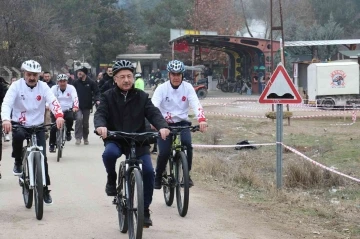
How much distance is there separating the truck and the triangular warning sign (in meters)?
27.0

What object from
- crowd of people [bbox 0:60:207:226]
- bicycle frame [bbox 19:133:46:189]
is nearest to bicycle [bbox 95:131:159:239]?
crowd of people [bbox 0:60:207:226]

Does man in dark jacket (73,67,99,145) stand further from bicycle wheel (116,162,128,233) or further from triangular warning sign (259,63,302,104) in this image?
bicycle wheel (116,162,128,233)

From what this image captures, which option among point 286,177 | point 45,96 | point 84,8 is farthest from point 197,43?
point 45,96

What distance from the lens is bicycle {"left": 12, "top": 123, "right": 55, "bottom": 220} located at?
28.5 feet

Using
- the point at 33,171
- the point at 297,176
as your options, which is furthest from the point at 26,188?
the point at 297,176

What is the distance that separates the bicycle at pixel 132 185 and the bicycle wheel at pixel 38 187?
135 centimetres

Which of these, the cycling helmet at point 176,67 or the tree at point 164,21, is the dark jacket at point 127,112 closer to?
the cycling helmet at point 176,67

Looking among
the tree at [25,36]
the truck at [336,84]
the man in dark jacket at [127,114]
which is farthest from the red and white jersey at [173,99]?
the tree at [25,36]

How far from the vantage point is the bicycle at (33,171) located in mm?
8695

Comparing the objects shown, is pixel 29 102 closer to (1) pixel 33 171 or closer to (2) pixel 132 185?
(1) pixel 33 171

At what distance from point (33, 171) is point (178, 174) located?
5.49 ft

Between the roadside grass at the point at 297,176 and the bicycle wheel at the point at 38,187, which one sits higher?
the bicycle wheel at the point at 38,187

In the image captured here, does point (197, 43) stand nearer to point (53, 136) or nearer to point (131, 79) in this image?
point (53, 136)

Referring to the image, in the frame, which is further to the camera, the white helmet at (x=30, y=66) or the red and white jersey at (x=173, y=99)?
the red and white jersey at (x=173, y=99)
